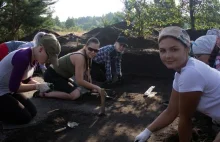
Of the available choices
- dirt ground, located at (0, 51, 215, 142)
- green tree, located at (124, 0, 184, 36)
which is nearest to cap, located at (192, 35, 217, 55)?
dirt ground, located at (0, 51, 215, 142)

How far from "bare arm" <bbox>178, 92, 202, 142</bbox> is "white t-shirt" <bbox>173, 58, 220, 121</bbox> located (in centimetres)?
5

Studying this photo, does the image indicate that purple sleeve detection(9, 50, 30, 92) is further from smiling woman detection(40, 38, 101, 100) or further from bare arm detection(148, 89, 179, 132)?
bare arm detection(148, 89, 179, 132)

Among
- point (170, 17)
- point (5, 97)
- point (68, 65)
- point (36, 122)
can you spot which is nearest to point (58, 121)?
point (36, 122)

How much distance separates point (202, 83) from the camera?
1.77m

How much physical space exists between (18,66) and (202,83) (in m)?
2.20

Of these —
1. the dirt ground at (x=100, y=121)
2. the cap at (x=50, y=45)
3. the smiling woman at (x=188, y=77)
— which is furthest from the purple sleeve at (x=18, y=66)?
the smiling woman at (x=188, y=77)

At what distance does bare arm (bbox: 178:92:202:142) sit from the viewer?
1.79m

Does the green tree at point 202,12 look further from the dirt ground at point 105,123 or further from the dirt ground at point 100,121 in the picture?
the dirt ground at point 105,123

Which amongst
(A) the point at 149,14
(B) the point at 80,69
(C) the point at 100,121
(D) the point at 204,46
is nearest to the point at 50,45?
(B) the point at 80,69

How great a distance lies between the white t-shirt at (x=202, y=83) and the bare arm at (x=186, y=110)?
0.15 ft

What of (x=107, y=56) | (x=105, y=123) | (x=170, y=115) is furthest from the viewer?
(x=107, y=56)

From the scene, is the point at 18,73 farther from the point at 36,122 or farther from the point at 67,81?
the point at 67,81

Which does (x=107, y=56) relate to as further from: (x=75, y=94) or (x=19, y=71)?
(x=19, y=71)

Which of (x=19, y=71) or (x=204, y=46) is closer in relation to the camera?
(x=204, y=46)
